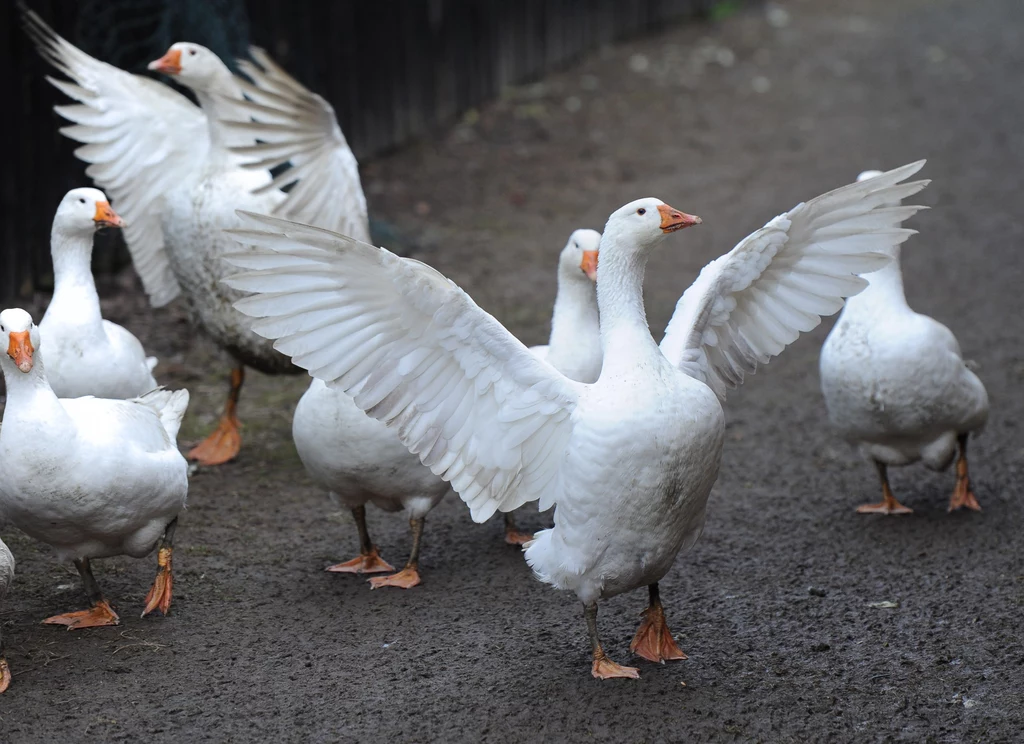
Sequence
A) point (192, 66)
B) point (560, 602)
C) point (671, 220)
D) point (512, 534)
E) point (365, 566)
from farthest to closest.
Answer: point (192, 66)
point (512, 534)
point (365, 566)
point (560, 602)
point (671, 220)

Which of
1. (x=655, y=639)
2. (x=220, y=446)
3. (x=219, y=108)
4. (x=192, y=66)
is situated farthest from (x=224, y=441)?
(x=655, y=639)

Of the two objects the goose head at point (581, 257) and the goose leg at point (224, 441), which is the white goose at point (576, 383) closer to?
the goose head at point (581, 257)

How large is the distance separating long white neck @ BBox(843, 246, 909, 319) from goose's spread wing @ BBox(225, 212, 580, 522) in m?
2.04

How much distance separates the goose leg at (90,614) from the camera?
4.39 m

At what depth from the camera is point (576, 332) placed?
505 cm

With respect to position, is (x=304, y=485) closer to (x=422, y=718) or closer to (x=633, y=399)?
(x=422, y=718)

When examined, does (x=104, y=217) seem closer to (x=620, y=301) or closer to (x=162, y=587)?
(x=162, y=587)

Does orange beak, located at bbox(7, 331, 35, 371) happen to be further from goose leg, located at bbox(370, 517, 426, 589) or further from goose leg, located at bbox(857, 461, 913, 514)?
goose leg, located at bbox(857, 461, 913, 514)

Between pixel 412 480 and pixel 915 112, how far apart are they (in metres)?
10.0

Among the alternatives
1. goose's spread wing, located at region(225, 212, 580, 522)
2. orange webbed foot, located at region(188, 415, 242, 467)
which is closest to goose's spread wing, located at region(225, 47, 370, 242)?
orange webbed foot, located at region(188, 415, 242, 467)

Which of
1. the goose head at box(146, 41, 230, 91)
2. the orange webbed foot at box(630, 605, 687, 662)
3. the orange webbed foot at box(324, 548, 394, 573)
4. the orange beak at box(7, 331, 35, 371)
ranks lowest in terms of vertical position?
the orange webbed foot at box(324, 548, 394, 573)

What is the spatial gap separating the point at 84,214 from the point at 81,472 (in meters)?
1.72

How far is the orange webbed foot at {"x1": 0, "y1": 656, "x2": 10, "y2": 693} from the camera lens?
3.90 metres

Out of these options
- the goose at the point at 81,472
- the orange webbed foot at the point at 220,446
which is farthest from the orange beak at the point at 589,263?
the orange webbed foot at the point at 220,446
